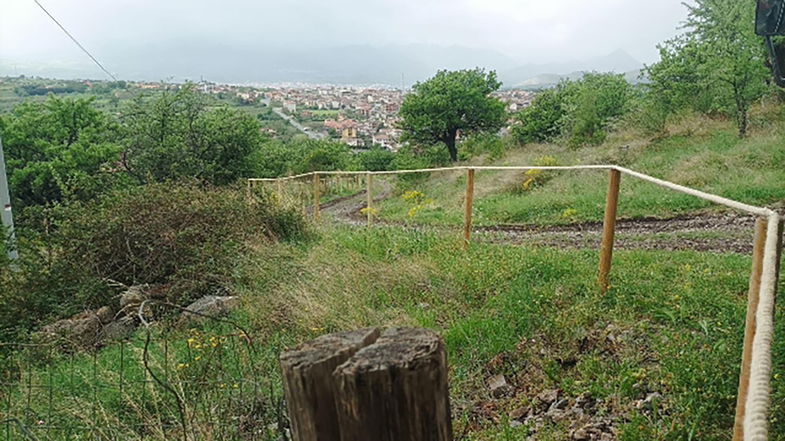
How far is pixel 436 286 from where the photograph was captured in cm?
524

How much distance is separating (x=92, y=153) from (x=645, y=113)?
26.7m

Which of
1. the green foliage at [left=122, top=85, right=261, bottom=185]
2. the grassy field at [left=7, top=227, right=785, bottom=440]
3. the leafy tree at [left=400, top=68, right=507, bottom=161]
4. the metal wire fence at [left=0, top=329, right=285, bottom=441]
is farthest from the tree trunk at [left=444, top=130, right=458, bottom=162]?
the metal wire fence at [left=0, top=329, right=285, bottom=441]

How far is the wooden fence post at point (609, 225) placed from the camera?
4176mm

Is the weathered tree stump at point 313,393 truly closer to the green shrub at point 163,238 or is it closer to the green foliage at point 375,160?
the green shrub at point 163,238

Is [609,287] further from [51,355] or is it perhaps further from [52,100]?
[52,100]

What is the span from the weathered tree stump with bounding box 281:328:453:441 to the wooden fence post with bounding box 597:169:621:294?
3.30 m

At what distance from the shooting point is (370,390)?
117 cm

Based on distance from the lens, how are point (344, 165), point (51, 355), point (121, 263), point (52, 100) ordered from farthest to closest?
1. point (344, 165)
2. point (52, 100)
3. point (121, 263)
4. point (51, 355)

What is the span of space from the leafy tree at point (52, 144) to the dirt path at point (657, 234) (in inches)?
847

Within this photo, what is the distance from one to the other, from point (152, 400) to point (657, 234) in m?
7.68

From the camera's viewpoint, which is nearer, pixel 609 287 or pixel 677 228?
pixel 609 287

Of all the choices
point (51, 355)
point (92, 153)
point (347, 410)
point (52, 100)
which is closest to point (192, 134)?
point (92, 153)

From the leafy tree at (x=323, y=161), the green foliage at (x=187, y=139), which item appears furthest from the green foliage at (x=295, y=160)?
the green foliage at (x=187, y=139)

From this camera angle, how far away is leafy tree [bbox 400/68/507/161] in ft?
119
